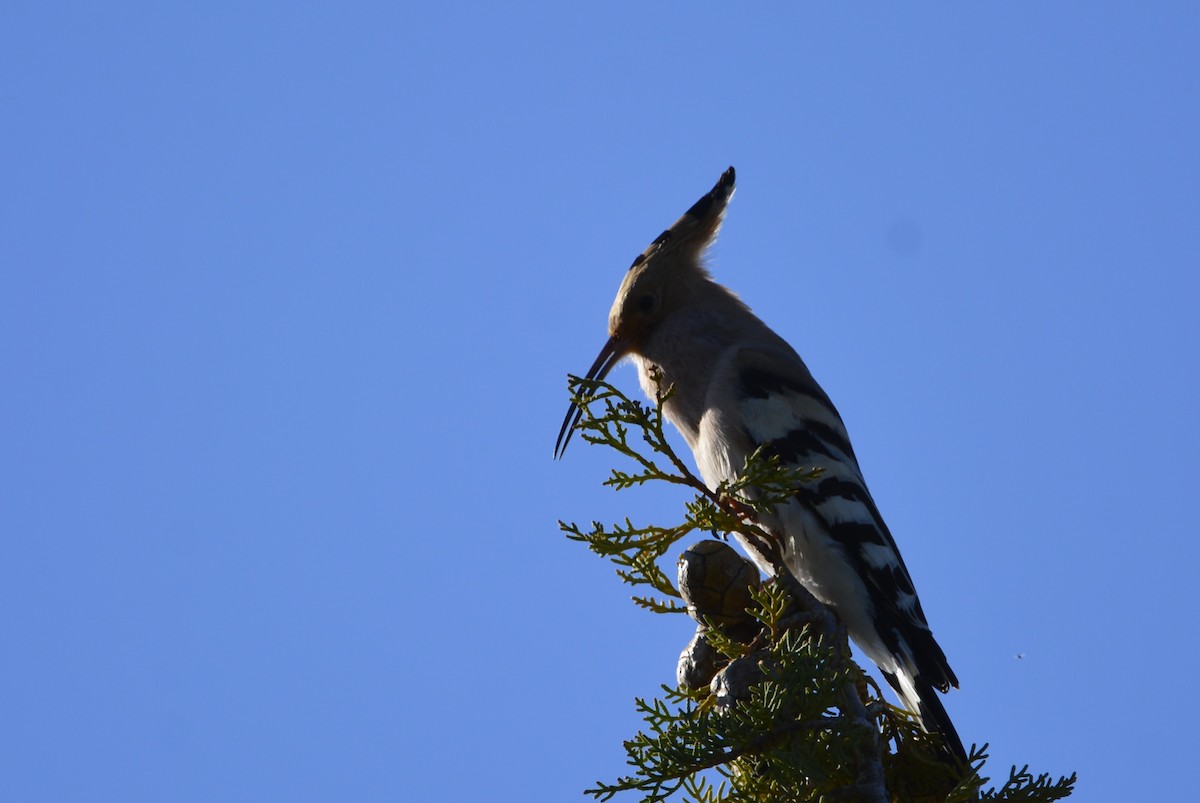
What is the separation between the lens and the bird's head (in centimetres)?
332

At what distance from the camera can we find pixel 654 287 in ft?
11.0

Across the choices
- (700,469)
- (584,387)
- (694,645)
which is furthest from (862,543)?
(584,387)

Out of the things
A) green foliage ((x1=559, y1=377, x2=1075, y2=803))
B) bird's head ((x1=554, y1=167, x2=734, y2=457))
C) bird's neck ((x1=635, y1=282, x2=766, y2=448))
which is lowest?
green foliage ((x1=559, y1=377, x2=1075, y2=803))

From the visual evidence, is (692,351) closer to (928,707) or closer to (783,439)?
(783,439)

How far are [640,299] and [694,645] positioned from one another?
1.38 m

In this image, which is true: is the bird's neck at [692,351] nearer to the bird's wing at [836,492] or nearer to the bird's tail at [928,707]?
the bird's wing at [836,492]

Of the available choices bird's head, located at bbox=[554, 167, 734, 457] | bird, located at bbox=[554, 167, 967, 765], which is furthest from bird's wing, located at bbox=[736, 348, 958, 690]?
bird's head, located at bbox=[554, 167, 734, 457]

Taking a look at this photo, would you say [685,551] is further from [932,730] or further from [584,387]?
[932,730]

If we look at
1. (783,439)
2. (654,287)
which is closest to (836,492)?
(783,439)

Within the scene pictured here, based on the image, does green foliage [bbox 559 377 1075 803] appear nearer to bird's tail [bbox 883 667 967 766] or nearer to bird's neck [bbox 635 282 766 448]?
bird's tail [bbox 883 667 967 766]

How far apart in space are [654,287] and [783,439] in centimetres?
75

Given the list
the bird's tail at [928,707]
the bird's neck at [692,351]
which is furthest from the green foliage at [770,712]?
the bird's neck at [692,351]

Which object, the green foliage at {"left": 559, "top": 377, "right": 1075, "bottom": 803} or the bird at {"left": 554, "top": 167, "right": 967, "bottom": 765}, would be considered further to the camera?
the bird at {"left": 554, "top": 167, "right": 967, "bottom": 765}

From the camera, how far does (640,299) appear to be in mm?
3322
